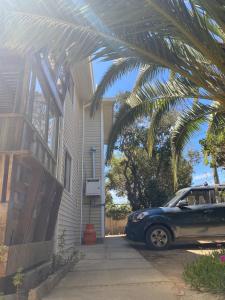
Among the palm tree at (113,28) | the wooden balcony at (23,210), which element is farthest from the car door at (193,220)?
the palm tree at (113,28)

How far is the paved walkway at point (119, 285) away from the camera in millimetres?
4219

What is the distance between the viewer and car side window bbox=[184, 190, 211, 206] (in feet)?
33.2

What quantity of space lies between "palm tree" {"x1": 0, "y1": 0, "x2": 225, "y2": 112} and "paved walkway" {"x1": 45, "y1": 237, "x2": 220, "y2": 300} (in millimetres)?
3220

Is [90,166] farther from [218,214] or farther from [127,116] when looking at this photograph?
[127,116]

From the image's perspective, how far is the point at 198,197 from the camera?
33.4 feet

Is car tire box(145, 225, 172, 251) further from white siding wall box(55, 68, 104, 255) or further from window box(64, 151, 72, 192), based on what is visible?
window box(64, 151, 72, 192)

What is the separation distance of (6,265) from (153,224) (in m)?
6.32

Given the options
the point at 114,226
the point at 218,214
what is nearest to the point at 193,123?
the point at 218,214

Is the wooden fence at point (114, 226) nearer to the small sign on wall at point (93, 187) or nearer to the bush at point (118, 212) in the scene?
the bush at point (118, 212)

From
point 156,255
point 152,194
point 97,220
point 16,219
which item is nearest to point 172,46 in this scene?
point 16,219

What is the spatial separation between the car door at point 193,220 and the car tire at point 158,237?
338 mm

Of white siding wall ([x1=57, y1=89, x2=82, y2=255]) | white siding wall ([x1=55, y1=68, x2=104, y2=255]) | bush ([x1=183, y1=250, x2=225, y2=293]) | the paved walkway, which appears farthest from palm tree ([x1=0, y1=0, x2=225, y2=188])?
white siding wall ([x1=55, y1=68, x2=104, y2=255])

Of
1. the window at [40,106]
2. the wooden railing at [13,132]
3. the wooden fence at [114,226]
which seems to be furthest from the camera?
the wooden fence at [114,226]

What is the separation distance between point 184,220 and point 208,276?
5.51 m
